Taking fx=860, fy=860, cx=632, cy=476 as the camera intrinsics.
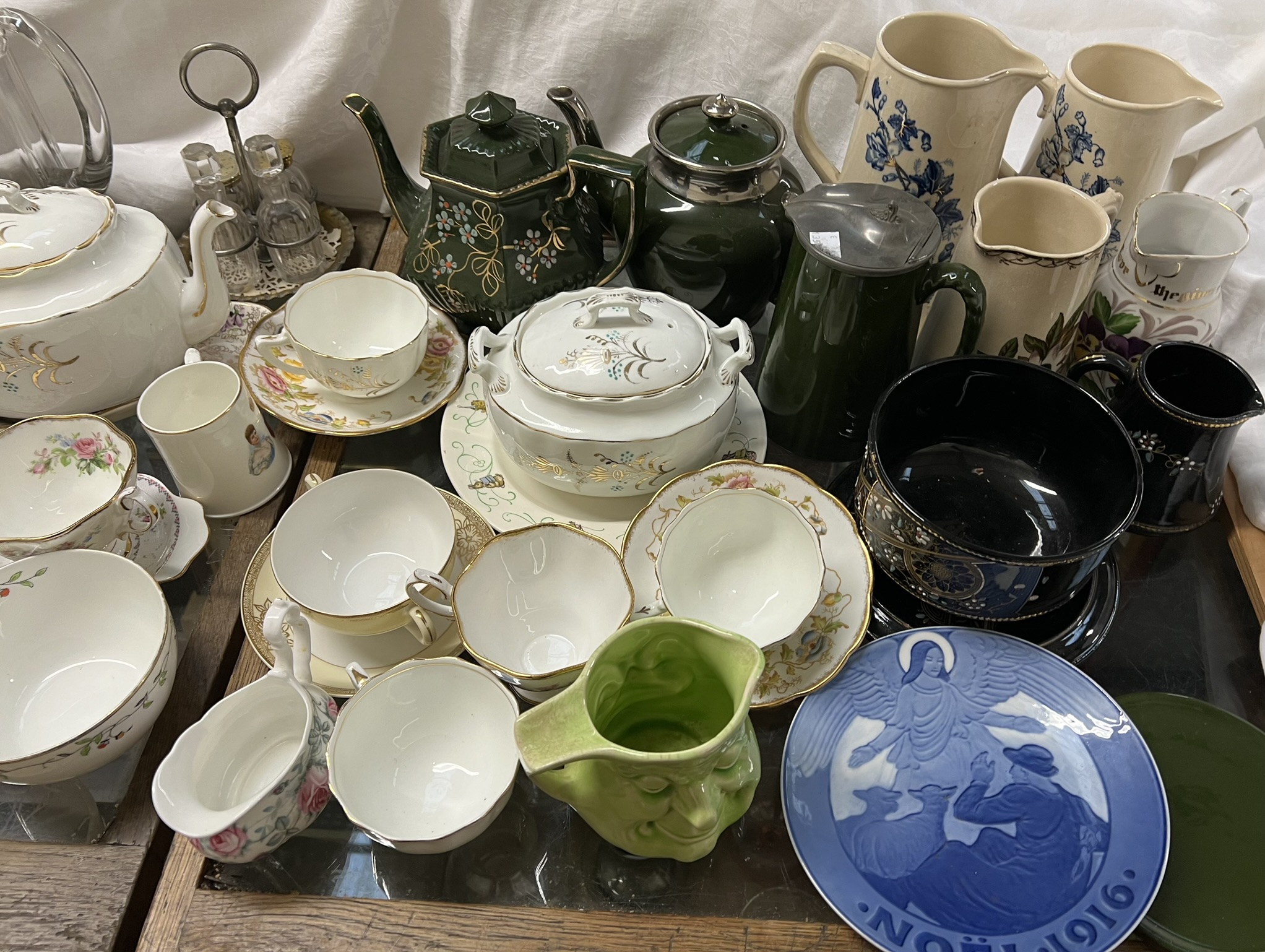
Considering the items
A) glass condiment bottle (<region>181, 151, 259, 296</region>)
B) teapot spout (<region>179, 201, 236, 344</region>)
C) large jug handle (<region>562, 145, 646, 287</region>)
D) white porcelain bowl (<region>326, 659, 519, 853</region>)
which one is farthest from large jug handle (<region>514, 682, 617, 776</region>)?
glass condiment bottle (<region>181, 151, 259, 296</region>)

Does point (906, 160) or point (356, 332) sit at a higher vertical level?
point (906, 160)

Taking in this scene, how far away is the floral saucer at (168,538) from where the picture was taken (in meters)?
0.76

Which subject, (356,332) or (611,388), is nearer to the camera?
(611,388)

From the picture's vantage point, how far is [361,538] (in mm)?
807

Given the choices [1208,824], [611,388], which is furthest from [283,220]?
[1208,824]

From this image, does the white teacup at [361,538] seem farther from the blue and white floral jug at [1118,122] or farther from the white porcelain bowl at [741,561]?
the blue and white floral jug at [1118,122]

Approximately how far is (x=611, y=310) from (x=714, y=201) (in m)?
0.16

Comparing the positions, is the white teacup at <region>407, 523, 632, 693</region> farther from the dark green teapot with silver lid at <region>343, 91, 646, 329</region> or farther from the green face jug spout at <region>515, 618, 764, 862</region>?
the dark green teapot with silver lid at <region>343, 91, 646, 329</region>

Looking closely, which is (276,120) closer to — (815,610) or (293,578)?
(293,578)

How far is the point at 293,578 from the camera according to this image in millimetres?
750

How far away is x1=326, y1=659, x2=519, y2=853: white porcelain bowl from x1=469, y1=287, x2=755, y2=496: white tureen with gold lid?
198 millimetres

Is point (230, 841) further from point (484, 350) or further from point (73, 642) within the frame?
point (484, 350)

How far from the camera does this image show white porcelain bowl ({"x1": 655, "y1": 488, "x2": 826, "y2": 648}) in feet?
2.32

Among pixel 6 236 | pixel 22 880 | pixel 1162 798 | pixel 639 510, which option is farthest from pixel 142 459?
pixel 1162 798
